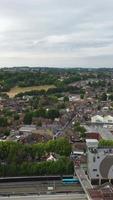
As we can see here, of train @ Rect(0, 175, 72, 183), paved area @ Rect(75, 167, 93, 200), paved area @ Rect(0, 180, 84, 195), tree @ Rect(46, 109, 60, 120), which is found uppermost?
tree @ Rect(46, 109, 60, 120)

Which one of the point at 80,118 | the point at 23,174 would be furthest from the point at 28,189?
the point at 80,118

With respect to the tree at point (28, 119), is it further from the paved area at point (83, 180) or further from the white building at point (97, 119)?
the paved area at point (83, 180)

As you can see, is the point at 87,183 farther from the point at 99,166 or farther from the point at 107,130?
the point at 107,130

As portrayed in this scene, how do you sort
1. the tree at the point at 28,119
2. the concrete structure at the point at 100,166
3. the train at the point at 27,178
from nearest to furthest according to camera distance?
the concrete structure at the point at 100,166, the train at the point at 27,178, the tree at the point at 28,119

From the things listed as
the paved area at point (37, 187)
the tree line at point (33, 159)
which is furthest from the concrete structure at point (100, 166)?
the tree line at point (33, 159)

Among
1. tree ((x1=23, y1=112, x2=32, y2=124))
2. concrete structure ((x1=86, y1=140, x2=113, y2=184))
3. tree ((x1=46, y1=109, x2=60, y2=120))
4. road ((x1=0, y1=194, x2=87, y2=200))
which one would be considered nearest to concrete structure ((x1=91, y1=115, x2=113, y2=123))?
tree ((x1=46, y1=109, x2=60, y2=120))

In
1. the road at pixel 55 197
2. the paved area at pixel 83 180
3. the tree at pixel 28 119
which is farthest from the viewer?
the tree at pixel 28 119

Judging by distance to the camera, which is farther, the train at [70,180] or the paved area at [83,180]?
the train at [70,180]

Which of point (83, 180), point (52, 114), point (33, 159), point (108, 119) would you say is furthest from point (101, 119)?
point (83, 180)

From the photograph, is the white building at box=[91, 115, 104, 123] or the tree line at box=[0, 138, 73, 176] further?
the white building at box=[91, 115, 104, 123]

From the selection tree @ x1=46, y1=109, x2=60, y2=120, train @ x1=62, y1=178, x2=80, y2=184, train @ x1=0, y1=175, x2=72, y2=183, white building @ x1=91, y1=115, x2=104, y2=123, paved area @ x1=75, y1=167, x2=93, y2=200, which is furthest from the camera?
tree @ x1=46, y1=109, x2=60, y2=120

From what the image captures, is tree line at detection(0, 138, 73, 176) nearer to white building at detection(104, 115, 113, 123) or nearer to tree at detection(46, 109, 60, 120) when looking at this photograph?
white building at detection(104, 115, 113, 123)

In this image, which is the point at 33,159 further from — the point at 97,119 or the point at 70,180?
the point at 97,119
